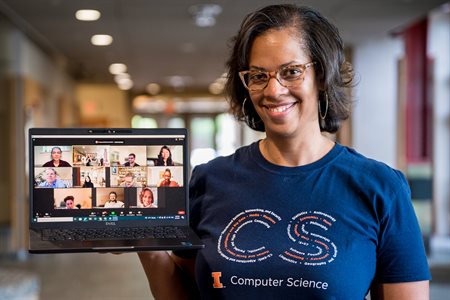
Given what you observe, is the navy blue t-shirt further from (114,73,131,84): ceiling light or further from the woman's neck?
(114,73,131,84): ceiling light

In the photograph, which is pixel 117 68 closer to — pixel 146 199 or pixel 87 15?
pixel 87 15

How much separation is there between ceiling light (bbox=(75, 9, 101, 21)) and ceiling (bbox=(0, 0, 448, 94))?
7 cm

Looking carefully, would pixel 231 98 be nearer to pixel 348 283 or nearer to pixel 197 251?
pixel 197 251

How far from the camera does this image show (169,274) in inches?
63.3

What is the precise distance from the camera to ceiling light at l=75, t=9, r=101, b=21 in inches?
254

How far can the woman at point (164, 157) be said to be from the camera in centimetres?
165

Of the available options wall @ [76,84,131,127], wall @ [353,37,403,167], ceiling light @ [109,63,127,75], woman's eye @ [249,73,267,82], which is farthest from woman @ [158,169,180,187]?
wall @ [76,84,131,127]

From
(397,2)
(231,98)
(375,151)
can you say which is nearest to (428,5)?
(397,2)

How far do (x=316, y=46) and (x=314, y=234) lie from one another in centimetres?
40

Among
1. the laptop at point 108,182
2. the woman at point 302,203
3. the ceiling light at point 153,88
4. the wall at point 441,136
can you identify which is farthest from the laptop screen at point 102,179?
the ceiling light at point 153,88

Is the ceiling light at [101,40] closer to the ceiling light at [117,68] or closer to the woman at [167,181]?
the ceiling light at [117,68]

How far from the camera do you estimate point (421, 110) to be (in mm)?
9641

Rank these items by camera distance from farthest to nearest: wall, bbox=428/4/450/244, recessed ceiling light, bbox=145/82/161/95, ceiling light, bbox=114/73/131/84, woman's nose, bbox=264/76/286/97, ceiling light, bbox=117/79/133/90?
recessed ceiling light, bbox=145/82/161/95
ceiling light, bbox=117/79/133/90
ceiling light, bbox=114/73/131/84
wall, bbox=428/4/450/244
woman's nose, bbox=264/76/286/97

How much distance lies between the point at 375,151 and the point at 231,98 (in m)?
7.00
